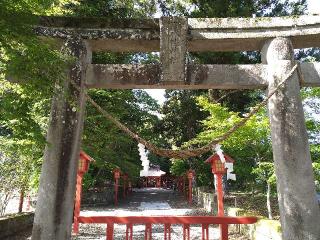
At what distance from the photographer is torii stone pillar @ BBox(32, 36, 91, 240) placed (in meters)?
4.60

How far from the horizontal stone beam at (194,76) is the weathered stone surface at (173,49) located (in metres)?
0.11

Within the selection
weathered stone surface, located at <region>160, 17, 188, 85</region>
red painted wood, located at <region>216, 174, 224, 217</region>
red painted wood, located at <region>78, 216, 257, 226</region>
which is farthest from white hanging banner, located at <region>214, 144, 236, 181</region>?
weathered stone surface, located at <region>160, 17, 188, 85</region>

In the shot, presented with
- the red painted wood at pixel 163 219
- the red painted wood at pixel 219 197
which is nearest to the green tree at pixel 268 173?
the red painted wood at pixel 219 197

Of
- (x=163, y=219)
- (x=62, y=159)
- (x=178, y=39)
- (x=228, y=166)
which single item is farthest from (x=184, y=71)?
(x=228, y=166)

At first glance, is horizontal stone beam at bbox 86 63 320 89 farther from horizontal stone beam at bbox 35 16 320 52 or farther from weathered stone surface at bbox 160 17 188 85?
horizontal stone beam at bbox 35 16 320 52

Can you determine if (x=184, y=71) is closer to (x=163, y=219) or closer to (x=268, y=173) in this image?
(x=163, y=219)

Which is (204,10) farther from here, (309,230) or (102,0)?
(309,230)

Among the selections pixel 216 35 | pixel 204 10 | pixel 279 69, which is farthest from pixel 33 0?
pixel 204 10

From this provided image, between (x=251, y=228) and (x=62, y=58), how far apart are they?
682cm

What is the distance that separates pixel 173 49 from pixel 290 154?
248 cm

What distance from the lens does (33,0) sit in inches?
191

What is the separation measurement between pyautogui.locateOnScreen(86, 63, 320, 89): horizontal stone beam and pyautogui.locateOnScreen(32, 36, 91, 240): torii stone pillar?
355 mm

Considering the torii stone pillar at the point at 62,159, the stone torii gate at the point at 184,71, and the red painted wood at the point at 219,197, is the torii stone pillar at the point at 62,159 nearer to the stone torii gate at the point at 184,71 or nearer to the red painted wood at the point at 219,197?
the stone torii gate at the point at 184,71

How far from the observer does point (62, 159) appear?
4.77 m
